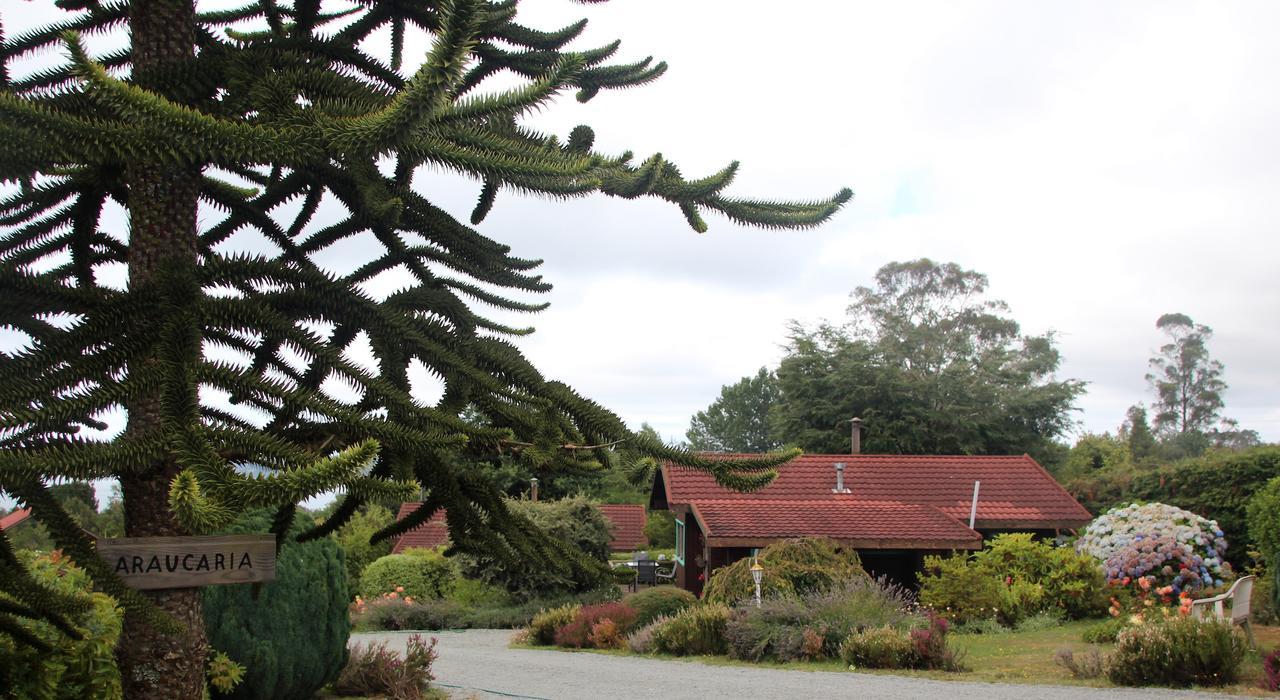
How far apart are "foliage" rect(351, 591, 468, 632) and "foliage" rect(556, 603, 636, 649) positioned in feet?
16.1

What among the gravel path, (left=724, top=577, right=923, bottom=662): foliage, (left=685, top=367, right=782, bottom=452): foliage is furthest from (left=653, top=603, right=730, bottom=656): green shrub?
(left=685, top=367, right=782, bottom=452): foliage

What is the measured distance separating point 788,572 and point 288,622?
942 cm

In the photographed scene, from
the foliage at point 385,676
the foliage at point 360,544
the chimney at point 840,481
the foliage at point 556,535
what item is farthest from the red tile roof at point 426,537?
the foliage at point 385,676

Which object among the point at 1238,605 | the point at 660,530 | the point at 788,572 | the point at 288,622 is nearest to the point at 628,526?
the point at 660,530

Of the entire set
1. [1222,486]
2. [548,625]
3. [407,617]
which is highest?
[1222,486]

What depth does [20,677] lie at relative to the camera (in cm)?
464

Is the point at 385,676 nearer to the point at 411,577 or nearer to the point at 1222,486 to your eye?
the point at 411,577

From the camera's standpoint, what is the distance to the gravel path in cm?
966

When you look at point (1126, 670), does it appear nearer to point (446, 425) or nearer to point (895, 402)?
point (446, 425)

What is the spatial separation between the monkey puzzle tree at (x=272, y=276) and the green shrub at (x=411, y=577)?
19.5 meters

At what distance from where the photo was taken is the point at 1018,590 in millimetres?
15969

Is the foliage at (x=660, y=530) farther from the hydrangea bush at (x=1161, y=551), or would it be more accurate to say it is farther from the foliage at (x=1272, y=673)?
the foliage at (x=1272, y=673)

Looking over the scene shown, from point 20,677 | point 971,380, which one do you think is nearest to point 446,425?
point 20,677

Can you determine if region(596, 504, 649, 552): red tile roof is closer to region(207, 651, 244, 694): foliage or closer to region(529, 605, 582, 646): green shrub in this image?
region(529, 605, 582, 646): green shrub
